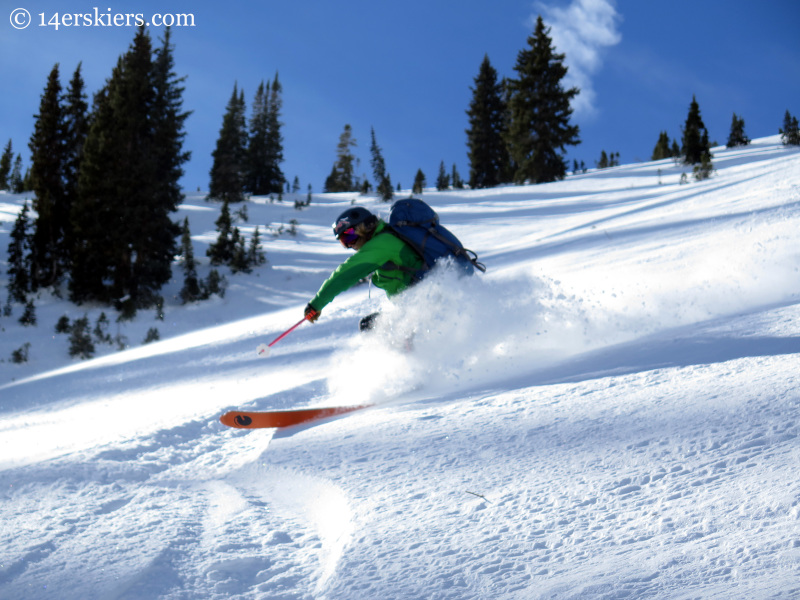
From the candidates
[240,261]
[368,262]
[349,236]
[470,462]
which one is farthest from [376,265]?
[240,261]

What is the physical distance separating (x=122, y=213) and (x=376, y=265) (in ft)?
48.2

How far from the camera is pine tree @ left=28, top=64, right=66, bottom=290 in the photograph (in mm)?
16891

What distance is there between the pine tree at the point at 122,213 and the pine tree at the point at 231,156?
1023 cm

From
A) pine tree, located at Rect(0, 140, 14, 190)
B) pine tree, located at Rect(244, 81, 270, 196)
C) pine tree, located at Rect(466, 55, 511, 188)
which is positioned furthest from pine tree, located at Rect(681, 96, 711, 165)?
pine tree, located at Rect(0, 140, 14, 190)

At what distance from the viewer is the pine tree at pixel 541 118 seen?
31.4 m

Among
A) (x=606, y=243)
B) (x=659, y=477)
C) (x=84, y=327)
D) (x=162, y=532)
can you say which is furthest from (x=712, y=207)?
(x=84, y=327)

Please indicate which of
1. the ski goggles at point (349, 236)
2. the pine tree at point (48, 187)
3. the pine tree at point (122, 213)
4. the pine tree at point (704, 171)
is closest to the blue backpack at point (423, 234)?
the ski goggles at point (349, 236)

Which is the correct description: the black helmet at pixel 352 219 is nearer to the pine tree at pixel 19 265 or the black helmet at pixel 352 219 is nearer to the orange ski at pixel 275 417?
the orange ski at pixel 275 417

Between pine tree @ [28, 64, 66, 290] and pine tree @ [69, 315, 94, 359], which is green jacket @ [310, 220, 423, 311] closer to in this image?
pine tree @ [69, 315, 94, 359]

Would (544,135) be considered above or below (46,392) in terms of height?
above

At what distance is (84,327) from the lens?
12.4 metres

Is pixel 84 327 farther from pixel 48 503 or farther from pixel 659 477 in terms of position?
pixel 659 477

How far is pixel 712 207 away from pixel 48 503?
11103mm

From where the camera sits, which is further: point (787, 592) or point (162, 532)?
point (162, 532)
